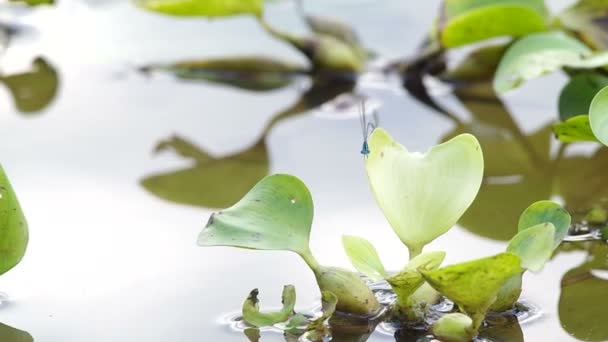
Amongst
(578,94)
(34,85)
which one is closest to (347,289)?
(578,94)

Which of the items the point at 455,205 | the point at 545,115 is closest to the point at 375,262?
the point at 455,205

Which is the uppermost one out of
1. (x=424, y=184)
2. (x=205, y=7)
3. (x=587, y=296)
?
(x=205, y=7)

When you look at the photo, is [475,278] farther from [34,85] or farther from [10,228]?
[34,85]

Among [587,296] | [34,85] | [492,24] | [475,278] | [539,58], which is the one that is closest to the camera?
[475,278]

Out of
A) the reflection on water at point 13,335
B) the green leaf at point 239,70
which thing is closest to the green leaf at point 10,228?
the reflection on water at point 13,335

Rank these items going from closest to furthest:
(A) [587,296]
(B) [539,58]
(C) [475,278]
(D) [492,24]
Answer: (C) [475,278], (A) [587,296], (B) [539,58], (D) [492,24]

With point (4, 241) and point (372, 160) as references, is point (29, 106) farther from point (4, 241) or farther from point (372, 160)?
point (372, 160)
